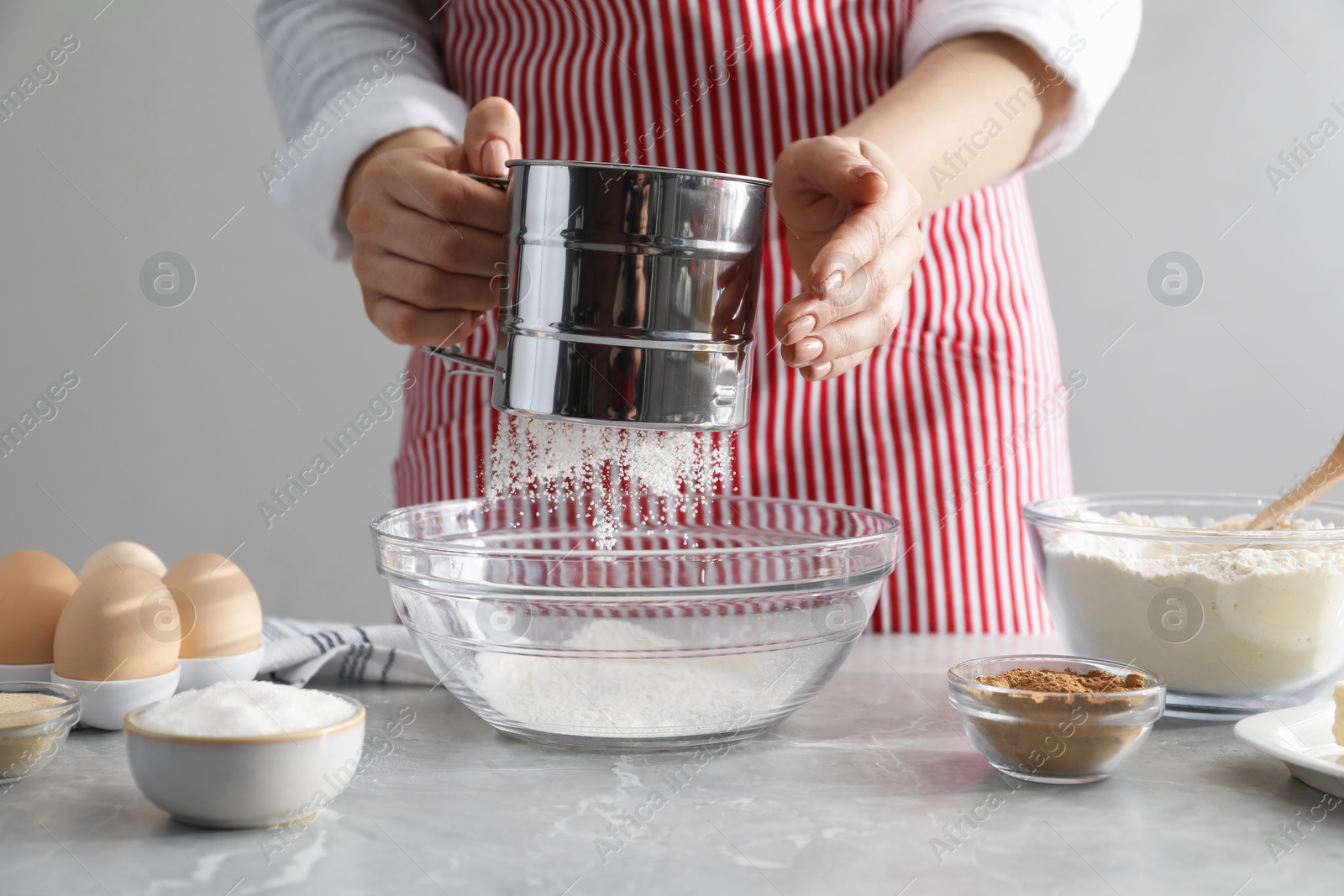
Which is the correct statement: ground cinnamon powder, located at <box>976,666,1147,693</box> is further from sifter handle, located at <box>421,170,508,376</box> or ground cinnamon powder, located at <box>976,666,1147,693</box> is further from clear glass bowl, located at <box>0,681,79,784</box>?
clear glass bowl, located at <box>0,681,79,784</box>

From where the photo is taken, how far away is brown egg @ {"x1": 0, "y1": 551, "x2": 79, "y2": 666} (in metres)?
0.67

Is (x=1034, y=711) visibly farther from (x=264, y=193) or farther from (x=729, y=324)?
(x=264, y=193)

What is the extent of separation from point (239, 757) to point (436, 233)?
39cm

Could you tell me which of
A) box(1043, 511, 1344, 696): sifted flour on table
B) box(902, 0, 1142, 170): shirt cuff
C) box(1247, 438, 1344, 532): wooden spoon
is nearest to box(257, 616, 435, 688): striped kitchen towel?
box(1043, 511, 1344, 696): sifted flour on table

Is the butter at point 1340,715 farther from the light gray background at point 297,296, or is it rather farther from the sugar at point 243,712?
the light gray background at point 297,296

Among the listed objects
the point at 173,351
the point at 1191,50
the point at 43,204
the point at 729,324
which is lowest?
the point at 729,324

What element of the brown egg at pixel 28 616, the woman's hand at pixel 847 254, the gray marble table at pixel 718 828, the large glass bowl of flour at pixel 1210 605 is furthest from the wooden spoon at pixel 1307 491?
the brown egg at pixel 28 616

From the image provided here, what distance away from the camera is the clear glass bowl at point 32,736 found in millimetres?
554

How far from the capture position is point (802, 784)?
0.59m

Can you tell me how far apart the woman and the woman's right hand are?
0.15m

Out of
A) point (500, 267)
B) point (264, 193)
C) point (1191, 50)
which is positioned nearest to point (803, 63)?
point (500, 267)

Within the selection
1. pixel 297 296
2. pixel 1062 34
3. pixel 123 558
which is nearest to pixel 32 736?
pixel 123 558

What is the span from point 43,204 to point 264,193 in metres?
0.41

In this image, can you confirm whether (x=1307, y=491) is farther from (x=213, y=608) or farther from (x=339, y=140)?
(x=339, y=140)
